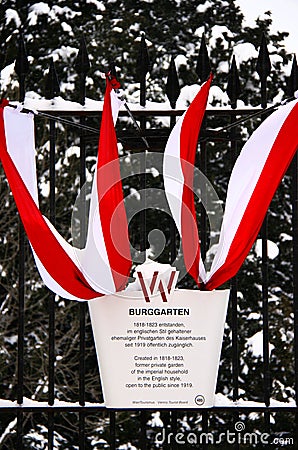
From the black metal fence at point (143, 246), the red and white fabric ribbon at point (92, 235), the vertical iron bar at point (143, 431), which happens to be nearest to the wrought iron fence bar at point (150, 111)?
the black metal fence at point (143, 246)

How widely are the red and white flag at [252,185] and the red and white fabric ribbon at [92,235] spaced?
429mm

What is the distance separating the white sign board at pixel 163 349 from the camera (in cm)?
330

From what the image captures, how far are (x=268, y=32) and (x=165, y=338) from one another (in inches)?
380

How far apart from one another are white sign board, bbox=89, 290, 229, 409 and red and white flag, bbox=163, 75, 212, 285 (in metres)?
0.16

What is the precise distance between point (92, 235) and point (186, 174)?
0.49 meters

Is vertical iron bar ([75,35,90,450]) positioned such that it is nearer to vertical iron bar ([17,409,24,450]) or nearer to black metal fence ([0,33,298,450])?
black metal fence ([0,33,298,450])

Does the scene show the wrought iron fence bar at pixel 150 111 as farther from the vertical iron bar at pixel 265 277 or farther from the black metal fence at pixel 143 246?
the vertical iron bar at pixel 265 277

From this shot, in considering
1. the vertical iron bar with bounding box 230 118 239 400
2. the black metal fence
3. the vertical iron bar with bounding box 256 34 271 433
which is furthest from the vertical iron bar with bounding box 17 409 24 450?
the vertical iron bar with bounding box 256 34 271 433

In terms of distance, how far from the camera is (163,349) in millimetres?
3314

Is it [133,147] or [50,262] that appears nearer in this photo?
[50,262]

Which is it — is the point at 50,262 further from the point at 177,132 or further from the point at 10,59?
the point at 10,59

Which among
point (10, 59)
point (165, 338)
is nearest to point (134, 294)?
point (165, 338)

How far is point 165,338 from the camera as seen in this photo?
3320mm

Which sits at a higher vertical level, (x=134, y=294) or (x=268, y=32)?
(x=268, y=32)
